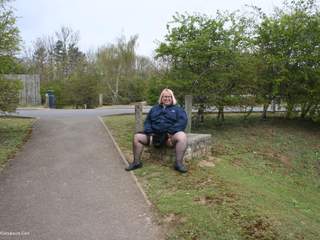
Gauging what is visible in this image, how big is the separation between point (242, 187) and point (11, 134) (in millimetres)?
6384

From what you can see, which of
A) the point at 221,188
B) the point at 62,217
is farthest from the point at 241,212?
the point at 62,217

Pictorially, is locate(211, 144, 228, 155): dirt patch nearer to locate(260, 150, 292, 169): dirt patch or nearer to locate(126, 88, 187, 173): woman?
locate(260, 150, 292, 169): dirt patch

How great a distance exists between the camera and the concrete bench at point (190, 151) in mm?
6902

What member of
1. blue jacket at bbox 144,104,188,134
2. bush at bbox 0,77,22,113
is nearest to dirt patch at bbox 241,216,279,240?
blue jacket at bbox 144,104,188,134

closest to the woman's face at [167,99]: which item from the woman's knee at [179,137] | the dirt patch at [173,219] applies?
the woman's knee at [179,137]

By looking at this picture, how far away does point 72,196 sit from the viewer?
5.41 meters

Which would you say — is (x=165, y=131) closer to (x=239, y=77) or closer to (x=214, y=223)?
(x=214, y=223)

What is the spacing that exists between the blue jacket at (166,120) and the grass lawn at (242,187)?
66 cm

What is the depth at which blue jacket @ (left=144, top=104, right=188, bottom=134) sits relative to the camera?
21.9ft

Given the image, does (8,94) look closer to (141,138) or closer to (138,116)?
(138,116)

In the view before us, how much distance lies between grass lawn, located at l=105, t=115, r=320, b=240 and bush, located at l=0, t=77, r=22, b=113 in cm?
263

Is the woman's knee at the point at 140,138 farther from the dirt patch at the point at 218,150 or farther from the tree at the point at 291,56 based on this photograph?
the tree at the point at 291,56

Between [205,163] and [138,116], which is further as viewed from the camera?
[138,116]

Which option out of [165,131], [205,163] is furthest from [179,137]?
[205,163]
